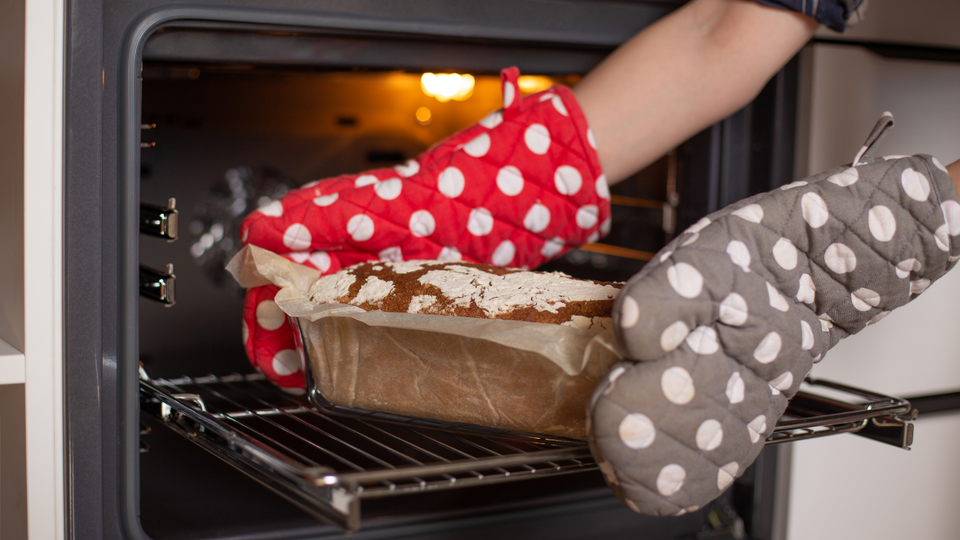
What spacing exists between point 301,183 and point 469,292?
606 mm

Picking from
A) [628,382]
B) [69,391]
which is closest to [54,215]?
[69,391]

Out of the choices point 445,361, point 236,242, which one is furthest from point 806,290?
point 236,242

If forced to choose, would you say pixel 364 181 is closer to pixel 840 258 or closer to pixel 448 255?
pixel 448 255

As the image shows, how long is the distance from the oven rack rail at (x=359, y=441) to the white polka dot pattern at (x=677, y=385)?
0.29 feet

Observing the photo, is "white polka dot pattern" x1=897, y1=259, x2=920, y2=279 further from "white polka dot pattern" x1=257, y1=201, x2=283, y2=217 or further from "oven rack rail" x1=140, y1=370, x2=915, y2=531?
"white polka dot pattern" x1=257, y1=201, x2=283, y2=217

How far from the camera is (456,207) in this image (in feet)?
2.42

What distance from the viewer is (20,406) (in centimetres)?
63

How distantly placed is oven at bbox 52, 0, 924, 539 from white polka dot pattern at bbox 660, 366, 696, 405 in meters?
0.09

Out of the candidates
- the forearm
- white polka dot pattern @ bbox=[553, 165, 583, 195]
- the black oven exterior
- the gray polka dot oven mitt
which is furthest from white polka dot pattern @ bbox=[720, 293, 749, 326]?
the black oven exterior

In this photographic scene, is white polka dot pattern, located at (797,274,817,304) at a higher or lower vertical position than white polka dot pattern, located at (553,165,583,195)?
lower

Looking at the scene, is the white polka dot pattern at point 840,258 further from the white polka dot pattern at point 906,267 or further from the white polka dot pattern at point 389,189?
the white polka dot pattern at point 389,189

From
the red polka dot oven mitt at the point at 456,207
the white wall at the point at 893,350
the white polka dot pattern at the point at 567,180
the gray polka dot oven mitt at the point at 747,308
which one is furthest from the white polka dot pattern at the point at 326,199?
the white wall at the point at 893,350

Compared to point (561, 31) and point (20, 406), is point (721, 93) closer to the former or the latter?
point (561, 31)

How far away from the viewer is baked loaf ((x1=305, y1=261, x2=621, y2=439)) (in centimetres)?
55
